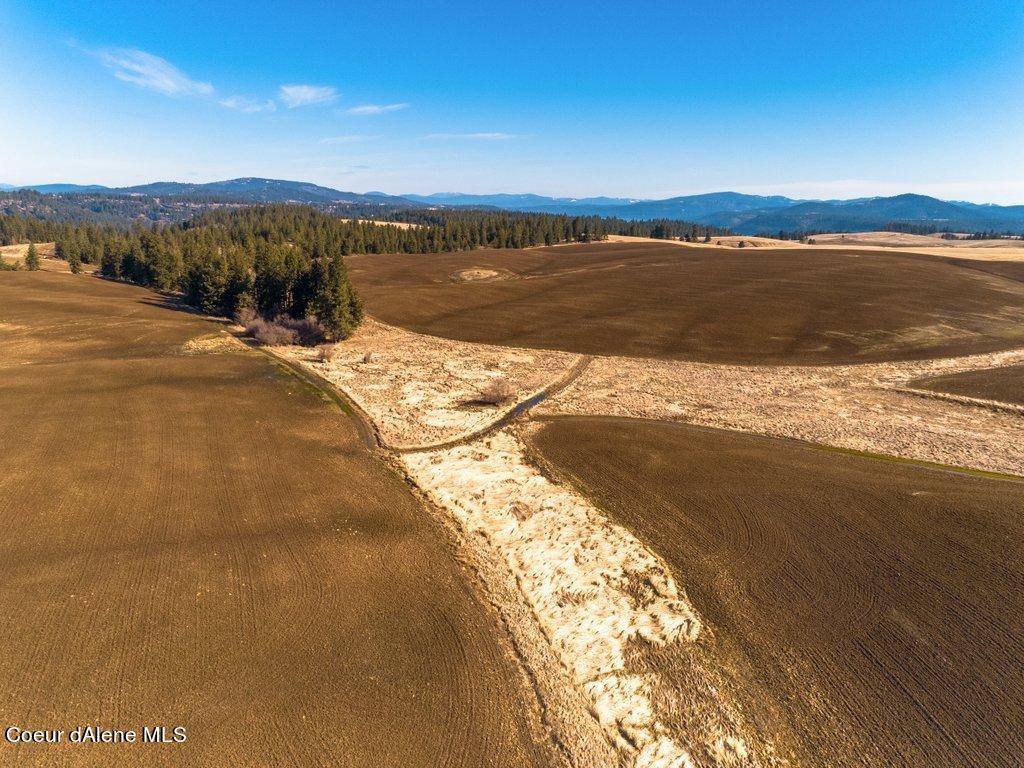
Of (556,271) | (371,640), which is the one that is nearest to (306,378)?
(371,640)

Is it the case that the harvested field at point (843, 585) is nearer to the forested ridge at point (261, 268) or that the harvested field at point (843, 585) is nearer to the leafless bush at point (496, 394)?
the leafless bush at point (496, 394)

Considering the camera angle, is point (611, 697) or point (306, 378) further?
point (306, 378)

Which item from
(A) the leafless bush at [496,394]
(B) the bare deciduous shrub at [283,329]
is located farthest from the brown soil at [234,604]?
(B) the bare deciduous shrub at [283,329]

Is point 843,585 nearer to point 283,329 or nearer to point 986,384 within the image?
point 986,384

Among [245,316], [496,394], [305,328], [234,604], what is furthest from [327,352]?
[234,604]

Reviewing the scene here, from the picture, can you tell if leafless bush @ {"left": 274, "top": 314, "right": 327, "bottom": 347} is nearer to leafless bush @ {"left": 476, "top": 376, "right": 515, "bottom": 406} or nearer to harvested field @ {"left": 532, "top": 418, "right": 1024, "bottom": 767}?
leafless bush @ {"left": 476, "top": 376, "right": 515, "bottom": 406}

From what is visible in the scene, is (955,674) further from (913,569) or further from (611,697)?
(611,697)

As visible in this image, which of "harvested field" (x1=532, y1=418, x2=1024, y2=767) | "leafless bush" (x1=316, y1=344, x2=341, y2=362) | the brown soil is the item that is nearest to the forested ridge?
"leafless bush" (x1=316, y1=344, x2=341, y2=362)

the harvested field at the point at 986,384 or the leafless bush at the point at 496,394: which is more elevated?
the harvested field at the point at 986,384
